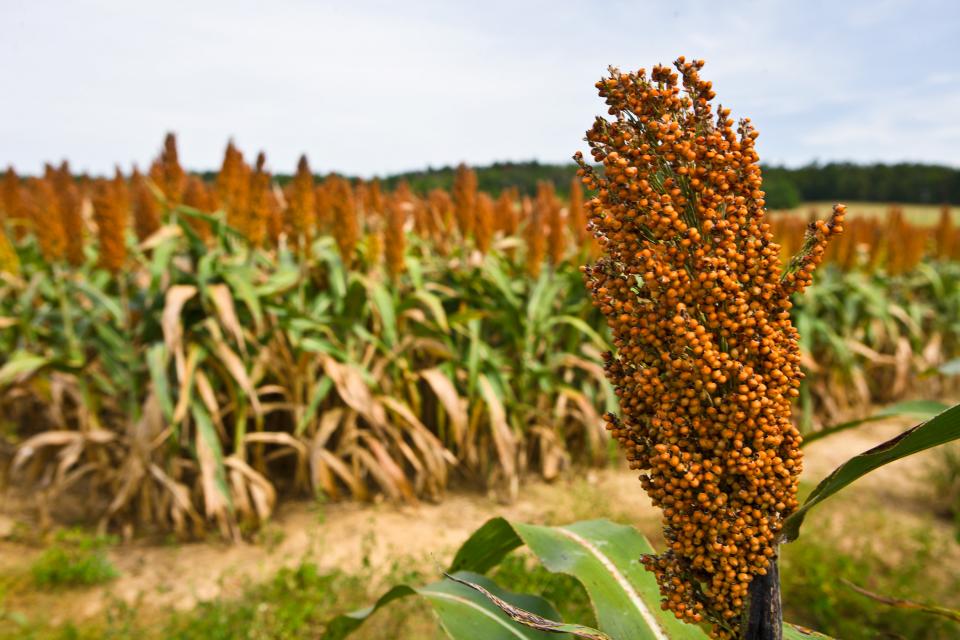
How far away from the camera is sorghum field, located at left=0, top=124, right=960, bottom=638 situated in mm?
3432

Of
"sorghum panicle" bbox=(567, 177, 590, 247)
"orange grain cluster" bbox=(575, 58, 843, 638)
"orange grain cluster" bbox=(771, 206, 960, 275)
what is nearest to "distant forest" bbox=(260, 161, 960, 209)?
"orange grain cluster" bbox=(771, 206, 960, 275)

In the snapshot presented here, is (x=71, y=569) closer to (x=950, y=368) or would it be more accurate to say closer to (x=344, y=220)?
(x=344, y=220)

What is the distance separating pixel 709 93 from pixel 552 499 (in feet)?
12.6

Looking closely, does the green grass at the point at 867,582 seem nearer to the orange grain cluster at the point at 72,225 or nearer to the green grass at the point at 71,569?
the green grass at the point at 71,569

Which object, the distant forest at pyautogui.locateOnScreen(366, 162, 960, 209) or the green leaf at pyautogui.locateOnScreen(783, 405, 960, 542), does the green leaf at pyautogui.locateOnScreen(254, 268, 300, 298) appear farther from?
the distant forest at pyautogui.locateOnScreen(366, 162, 960, 209)

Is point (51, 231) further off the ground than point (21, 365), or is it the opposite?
point (51, 231)

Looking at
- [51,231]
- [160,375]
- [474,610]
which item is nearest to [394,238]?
[160,375]

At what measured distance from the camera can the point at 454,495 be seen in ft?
15.1

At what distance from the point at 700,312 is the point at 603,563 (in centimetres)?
72

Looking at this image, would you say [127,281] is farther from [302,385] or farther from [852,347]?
[852,347]

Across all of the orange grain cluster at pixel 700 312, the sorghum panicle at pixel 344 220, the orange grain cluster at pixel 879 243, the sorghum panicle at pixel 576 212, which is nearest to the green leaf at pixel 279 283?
the sorghum panicle at pixel 344 220

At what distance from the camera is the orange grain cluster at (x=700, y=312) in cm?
100

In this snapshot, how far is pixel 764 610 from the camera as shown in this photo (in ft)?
3.64

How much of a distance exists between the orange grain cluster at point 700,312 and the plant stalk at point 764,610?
0.07m
